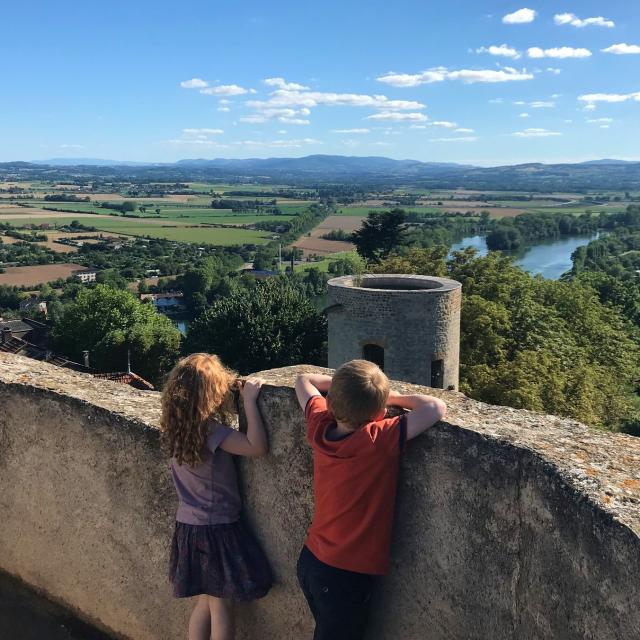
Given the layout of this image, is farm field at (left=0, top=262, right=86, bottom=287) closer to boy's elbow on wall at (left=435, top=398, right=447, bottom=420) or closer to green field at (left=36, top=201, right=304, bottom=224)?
green field at (left=36, top=201, right=304, bottom=224)

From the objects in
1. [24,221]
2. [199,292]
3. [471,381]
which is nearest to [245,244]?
[199,292]

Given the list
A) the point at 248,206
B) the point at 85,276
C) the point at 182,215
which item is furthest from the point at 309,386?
the point at 248,206

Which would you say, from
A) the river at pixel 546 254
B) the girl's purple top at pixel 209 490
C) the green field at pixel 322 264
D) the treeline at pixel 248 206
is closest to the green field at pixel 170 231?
the green field at pixel 322 264

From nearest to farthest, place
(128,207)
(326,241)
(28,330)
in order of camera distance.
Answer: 1. (28,330)
2. (326,241)
3. (128,207)

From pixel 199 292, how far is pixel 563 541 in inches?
2712

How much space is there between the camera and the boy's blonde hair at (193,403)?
114 inches

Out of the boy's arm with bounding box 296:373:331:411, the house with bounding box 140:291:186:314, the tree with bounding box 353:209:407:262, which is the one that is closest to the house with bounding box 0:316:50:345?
the house with bounding box 140:291:186:314

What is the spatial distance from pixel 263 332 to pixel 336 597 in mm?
21729

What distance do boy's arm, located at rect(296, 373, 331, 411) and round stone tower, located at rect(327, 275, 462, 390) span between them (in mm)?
11238

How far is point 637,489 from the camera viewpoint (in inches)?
86.8

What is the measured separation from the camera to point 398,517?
276 centimetres

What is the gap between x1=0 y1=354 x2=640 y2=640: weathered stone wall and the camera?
2230 mm

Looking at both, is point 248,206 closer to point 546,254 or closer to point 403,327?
point 546,254

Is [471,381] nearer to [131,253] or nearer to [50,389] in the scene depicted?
[50,389]
